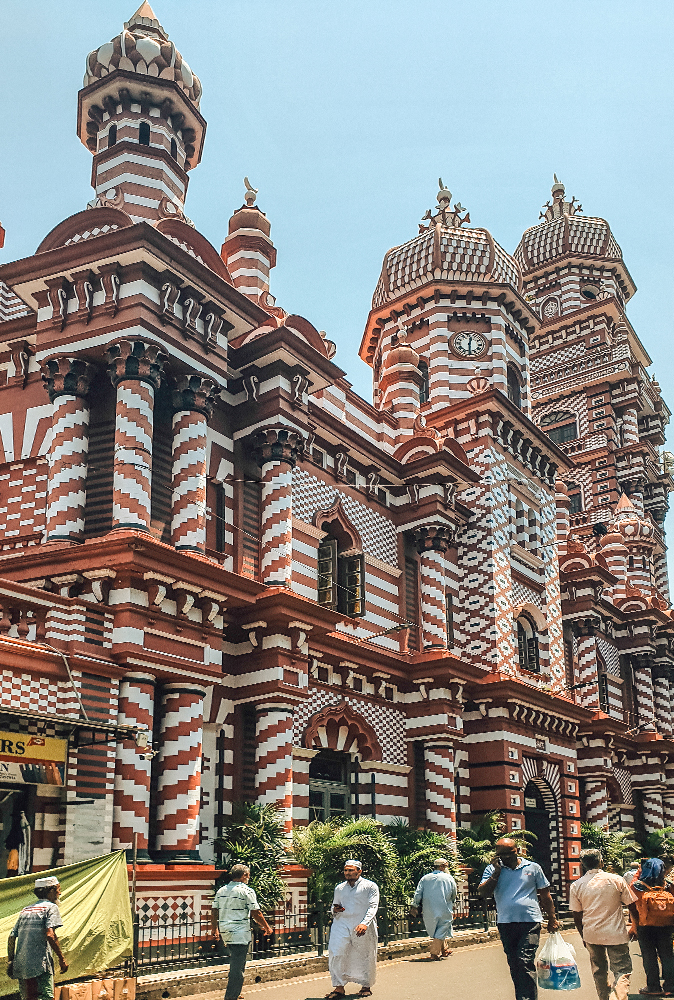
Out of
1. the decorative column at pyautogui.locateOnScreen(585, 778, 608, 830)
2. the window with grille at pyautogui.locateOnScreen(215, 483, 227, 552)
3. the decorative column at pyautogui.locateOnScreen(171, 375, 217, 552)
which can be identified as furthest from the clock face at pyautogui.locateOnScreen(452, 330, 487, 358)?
the decorative column at pyautogui.locateOnScreen(171, 375, 217, 552)

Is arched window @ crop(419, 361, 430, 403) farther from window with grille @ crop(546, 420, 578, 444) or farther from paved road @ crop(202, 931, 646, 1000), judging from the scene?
window with grille @ crop(546, 420, 578, 444)

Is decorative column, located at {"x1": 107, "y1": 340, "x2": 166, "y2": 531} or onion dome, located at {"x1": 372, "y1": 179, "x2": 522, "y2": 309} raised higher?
onion dome, located at {"x1": 372, "y1": 179, "x2": 522, "y2": 309}

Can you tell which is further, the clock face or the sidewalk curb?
the clock face

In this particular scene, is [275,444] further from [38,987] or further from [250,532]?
[38,987]

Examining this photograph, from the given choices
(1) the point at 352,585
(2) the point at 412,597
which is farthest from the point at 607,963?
(2) the point at 412,597

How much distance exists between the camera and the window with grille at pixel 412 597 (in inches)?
1011

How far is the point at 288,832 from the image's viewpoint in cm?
1828

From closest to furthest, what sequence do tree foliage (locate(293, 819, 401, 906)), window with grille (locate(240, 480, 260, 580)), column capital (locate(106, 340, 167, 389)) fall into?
tree foliage (locate(293, 819, 401, 906)), column capital (locate(106, 340, 167, 389)), window with grille (locate(240, 480, 260, 580))

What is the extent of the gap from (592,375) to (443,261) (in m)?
20.2

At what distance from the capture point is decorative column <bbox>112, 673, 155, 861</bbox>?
50.6ft

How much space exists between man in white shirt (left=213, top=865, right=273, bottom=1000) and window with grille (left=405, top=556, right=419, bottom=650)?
14.2 m

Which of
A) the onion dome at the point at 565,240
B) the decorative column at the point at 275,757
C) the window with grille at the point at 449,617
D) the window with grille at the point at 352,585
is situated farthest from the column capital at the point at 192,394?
the onion dome at the point at 565,240

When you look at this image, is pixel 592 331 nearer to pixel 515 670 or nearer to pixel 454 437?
pixel 454 437

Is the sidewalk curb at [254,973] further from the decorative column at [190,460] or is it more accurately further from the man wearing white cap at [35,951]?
the decorative column at [190,460]
